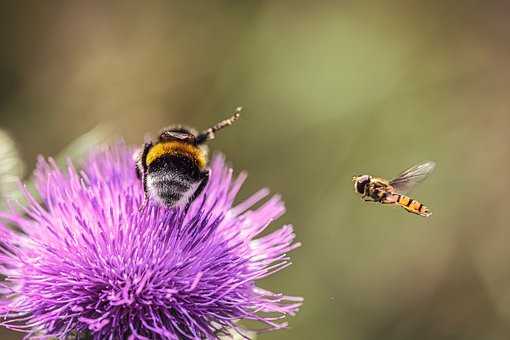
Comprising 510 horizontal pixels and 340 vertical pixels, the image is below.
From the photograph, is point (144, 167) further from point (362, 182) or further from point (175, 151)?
point (362, 182)

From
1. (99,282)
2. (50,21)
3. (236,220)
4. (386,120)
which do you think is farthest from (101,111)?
(99,282)

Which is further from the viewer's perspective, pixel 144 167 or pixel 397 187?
pixel 397 187

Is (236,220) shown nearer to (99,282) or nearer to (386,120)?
(99,282)

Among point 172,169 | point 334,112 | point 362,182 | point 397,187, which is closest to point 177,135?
point 172,169

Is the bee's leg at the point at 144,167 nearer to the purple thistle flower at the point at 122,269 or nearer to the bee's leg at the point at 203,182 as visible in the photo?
the purple thistle flower at the point at 122,269

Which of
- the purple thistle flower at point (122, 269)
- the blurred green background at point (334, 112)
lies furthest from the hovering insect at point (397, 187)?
the blurred green background at point (334, 112)

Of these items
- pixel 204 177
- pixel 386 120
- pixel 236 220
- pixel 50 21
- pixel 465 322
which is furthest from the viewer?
pixel 50 21
